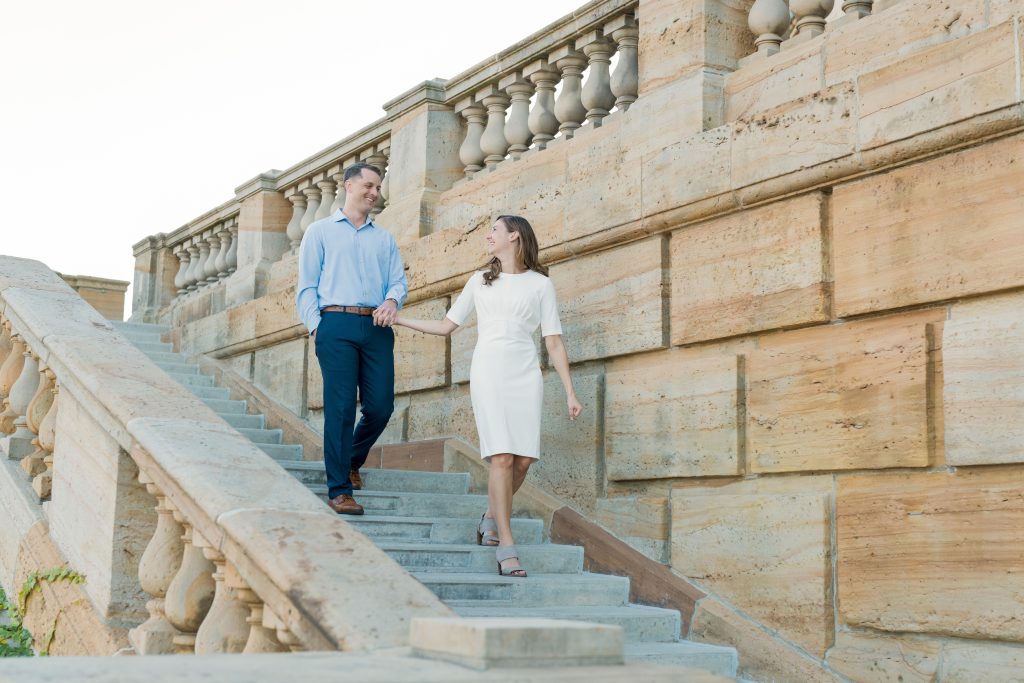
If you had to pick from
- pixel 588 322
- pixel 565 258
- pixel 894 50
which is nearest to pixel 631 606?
pixel 588 322

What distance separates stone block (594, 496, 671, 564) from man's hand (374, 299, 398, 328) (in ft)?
4.49

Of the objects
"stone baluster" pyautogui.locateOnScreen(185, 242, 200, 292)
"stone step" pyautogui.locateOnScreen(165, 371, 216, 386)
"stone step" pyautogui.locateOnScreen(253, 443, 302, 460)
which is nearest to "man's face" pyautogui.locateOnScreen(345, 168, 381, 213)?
"stone step" pyautogui.locateOnScreen(253, 443, 302, 460)

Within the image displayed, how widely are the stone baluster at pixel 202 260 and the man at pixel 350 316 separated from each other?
539 cm

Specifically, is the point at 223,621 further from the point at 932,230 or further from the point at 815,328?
the point at 932,230

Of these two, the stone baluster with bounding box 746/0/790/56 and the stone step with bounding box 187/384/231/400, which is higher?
the stone baluster with bounding box 746/0/790/56

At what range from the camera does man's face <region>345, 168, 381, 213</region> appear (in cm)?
568

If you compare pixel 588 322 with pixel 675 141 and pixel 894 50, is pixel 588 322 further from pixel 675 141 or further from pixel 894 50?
pixel 894 50

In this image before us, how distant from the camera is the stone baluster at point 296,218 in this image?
30.2ft

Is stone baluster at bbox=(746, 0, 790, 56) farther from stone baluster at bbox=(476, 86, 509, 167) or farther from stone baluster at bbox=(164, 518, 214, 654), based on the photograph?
stone baluster at bbox=(164, 518, 214, 654)

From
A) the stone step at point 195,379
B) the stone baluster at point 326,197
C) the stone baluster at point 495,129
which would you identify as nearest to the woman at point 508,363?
the stone baluster at point 495,129

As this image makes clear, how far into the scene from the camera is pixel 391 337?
5680 millimetres

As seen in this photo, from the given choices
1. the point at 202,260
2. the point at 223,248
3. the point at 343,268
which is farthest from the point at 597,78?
the point at 202,260

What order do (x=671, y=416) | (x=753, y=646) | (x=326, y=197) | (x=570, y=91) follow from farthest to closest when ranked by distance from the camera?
(x=326, y=197) → (x=570, y=91) → (x=671, y=416) → (x=753, y=646)

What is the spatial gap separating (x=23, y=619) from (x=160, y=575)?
5.03 ft
